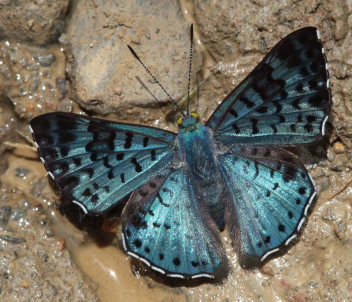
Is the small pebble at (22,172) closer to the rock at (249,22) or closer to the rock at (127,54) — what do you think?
the rock at (127,54)

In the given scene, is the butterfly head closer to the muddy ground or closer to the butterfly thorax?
the butterfly thorax

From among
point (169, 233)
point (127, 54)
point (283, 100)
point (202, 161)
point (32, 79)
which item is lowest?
point (169, 233)

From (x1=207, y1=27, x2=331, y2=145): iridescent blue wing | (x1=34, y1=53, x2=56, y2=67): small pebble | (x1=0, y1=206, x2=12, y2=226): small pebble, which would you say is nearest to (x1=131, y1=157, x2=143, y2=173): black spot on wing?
(x1=207, y1=27, x2=331, y2=145): iridescent blue wing

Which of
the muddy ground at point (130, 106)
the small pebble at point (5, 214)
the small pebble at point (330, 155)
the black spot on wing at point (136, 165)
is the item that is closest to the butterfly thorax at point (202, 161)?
the black spot on wing at point (136, 165)

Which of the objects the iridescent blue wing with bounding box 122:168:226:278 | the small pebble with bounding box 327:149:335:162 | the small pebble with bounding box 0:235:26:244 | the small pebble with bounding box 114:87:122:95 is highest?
the small pebble with bounding box 327:149:335:162

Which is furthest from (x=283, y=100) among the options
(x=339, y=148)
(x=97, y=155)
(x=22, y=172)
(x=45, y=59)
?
(x=22, y=172)

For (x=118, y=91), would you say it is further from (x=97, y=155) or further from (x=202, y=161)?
(x=202, y=161)
